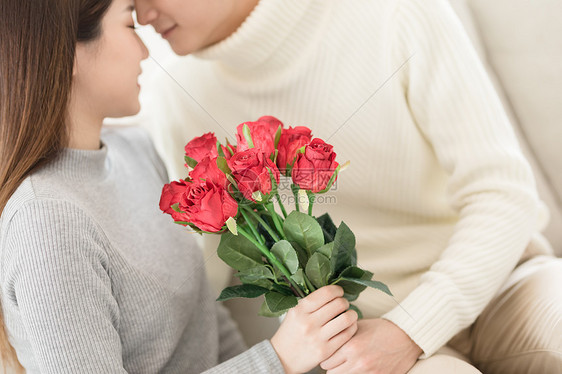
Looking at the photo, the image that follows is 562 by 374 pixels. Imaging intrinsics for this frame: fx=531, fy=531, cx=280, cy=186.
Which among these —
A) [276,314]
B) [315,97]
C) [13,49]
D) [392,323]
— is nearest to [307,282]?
[276,314]

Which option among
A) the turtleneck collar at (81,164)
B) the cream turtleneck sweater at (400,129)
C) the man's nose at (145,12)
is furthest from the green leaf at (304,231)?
the man's nose at (145,12)

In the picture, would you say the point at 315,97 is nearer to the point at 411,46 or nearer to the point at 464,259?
the point at 411,46

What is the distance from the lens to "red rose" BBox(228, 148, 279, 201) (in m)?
0.67

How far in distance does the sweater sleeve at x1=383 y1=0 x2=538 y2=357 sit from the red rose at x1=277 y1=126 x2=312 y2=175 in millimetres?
378

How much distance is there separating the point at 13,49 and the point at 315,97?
574mm

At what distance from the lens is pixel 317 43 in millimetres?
1089

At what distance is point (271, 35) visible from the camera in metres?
1.07

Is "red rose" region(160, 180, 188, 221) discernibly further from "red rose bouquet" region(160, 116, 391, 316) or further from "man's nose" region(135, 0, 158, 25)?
"man's nose" region(135, 0, 158, 25)

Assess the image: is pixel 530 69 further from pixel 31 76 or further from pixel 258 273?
pixel 31 76

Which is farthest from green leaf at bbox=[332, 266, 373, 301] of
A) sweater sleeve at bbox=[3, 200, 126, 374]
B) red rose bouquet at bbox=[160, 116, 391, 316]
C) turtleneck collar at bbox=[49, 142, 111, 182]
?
turtleneck collar at bbox=[49, 142, 111, 182]

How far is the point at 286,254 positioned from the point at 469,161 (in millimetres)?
447

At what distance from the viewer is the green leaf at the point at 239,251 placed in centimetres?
80

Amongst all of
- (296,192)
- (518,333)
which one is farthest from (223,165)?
(518,333)

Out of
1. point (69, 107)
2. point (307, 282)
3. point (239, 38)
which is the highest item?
point (239, 38)
